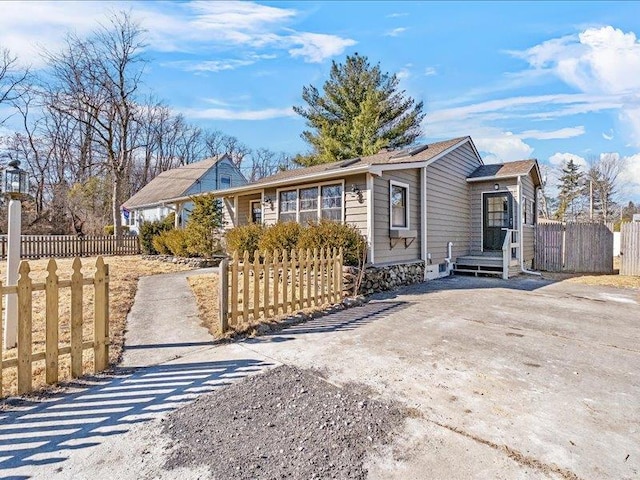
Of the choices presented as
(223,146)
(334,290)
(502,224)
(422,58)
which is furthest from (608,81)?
(223,146)

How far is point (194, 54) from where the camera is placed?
15.0m

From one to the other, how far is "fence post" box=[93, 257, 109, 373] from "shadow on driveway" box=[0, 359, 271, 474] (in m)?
0.24

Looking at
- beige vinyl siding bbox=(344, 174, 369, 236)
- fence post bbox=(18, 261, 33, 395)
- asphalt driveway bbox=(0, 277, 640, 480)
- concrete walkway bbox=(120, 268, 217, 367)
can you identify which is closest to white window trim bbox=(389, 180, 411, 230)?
beige vinyl siding bbox=(344, 174, 369, 236)

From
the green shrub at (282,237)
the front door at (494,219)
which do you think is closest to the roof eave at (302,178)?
the green shrub at (282,237)

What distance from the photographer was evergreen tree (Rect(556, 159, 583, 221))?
116 ft

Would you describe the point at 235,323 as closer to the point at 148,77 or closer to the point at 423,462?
the point at 423,462

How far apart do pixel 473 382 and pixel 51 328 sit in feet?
12.8

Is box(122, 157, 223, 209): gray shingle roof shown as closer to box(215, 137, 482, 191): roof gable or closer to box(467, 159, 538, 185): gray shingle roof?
box(215, 137, 482, 191): roof gable

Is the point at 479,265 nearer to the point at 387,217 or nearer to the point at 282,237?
the point at 387,217

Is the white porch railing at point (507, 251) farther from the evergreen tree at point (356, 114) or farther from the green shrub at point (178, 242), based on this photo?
the evergreen tree at point (356, 114)

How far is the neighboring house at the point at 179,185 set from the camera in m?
23.5

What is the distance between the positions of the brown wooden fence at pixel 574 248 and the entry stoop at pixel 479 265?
11.2ft

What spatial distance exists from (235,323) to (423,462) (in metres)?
3.25

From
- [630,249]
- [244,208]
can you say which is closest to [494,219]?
[630,249]
